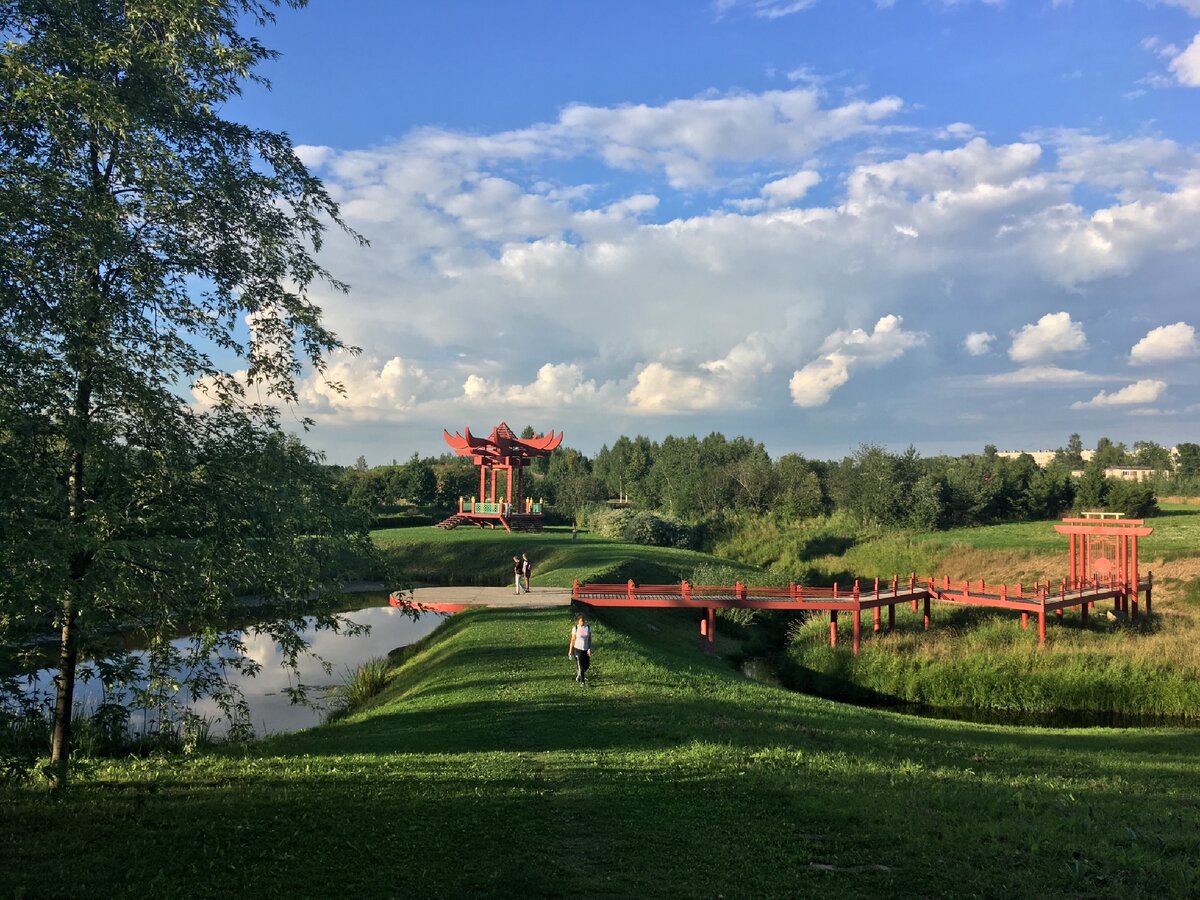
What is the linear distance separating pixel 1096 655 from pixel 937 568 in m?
21.0

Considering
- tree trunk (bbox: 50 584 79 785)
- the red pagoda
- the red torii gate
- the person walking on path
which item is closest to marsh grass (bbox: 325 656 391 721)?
the person walking on path

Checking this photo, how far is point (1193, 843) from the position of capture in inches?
314

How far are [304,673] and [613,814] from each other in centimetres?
1761

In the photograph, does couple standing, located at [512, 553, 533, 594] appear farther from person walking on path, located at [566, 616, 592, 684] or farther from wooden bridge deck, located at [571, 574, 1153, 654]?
person walking on path, located at [566, 616, 592, 684]

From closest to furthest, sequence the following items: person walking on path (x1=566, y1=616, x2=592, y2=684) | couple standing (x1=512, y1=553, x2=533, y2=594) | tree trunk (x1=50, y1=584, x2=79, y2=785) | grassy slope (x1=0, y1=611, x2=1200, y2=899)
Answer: grassy slope (x1=0, y1=611, x2=1200, y2=899), tree trunk (x1=50, y1=584, x2=79, y2=785), person walking on path (x1=566, y1=616, x2=592, y2=684), couple standing (x1=512, y1=553, x2=533, y2=594)

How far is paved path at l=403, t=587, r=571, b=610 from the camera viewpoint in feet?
84.9

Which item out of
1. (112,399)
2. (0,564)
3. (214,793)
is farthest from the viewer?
(214,793)

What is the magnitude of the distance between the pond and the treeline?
6333 mm

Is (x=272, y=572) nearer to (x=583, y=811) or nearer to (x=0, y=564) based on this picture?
(x=0, y=564)

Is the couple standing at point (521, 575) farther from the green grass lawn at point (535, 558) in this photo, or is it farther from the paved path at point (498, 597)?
the green grass lawn at point (535, 558)

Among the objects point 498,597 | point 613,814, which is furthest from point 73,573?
point 498,597

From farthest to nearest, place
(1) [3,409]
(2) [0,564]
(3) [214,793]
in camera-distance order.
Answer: (3) [214,793] → (1) [3,409] → (2) [0,564]

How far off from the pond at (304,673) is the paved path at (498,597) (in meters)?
2.25

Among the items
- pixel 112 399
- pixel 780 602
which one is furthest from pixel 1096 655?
pixel 112 399
